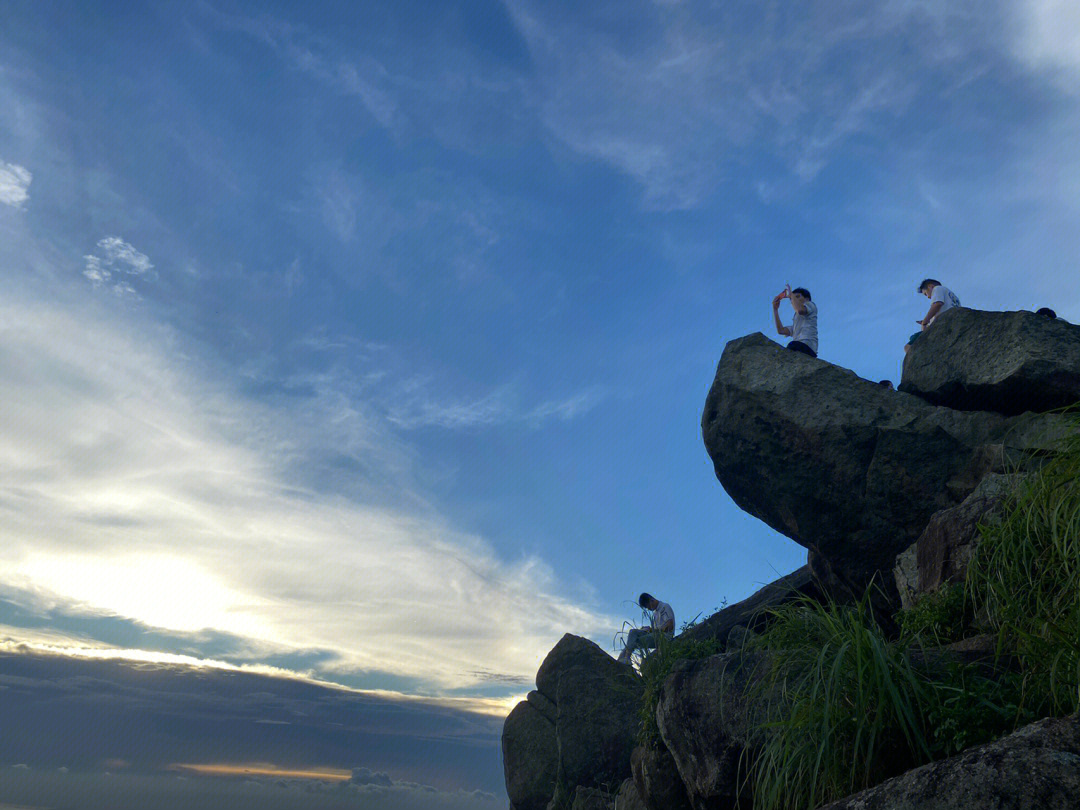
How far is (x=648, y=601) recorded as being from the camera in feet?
52.0

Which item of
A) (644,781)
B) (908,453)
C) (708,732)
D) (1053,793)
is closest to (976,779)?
(1053,793)

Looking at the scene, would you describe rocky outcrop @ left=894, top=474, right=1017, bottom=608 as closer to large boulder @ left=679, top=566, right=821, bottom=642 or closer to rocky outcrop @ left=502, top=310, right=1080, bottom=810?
rocky outcrop @ left=502, top=310, right=1080, bottom=810

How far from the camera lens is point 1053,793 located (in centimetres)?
411

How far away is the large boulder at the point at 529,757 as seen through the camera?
15.3m

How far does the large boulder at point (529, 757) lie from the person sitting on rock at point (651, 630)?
8.54 ft

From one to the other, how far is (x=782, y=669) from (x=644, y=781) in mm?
3915

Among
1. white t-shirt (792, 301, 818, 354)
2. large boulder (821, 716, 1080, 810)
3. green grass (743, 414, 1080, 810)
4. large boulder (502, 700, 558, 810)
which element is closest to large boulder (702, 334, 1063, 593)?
white t-shirt (792, 301, 818, 354)

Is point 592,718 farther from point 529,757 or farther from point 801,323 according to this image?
point 801,323

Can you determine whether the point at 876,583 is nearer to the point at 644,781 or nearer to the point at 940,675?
the point at 644,781

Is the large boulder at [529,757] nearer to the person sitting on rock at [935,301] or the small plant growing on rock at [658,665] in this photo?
the small plant growing on rock at [658,665]

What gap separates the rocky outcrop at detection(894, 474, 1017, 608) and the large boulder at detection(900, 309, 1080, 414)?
120 inches

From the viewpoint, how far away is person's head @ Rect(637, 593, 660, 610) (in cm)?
1568

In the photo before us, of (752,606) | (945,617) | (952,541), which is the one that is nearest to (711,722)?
(945,617)

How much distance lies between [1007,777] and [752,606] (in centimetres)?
1121
